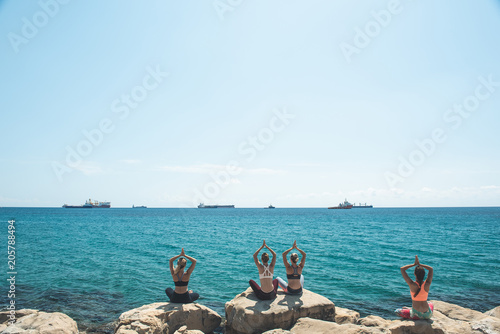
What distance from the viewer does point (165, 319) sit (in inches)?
335

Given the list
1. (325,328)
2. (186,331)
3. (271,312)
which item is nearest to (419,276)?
(325,328)

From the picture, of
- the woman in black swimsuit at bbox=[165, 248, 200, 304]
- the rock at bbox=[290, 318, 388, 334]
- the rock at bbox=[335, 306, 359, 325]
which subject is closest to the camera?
the rock at bbox=[290, 318, 388, 334]

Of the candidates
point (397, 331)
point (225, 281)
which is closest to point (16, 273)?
point (225, 281)

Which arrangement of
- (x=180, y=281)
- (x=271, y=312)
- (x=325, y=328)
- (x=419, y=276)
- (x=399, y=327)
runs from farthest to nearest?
(x=180, y=281) → (x=271, y=312) → (x=419, y=276) → (x=325, y=328) → (x=399, y=327)

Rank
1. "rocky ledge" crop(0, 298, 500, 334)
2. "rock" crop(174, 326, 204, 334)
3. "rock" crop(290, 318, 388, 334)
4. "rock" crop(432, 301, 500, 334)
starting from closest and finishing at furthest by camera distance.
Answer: "rock" crop(290, 318, 388, 334)
"rocky ledge" crop(0, 298, 500, 334)
"rock" crop(174, 326, 204, 334)
"rock" crop(432, 301, 500, 334)

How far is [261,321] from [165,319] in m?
2.83

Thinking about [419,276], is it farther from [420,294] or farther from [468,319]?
[468,319]

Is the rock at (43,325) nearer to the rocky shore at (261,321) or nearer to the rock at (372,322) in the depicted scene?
the rocky shore at (261,321)

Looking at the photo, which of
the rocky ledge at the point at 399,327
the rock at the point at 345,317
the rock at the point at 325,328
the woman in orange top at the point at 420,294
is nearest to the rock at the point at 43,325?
the rocky ledge at the point at 399,327

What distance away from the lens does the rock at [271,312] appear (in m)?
8.34

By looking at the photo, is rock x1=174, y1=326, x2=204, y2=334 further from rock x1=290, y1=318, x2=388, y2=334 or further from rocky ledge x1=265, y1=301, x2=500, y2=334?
rock x1=290, y1=318, x2=388, y2=334

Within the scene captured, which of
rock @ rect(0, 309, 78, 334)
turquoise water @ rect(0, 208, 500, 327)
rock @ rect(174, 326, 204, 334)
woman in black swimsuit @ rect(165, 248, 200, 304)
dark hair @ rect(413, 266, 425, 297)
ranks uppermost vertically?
dark hair @ rect(413, 266, 425, 297)

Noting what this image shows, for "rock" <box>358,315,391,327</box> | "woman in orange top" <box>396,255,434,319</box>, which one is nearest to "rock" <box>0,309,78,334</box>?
"rock" <box>358,315,391,327</box>

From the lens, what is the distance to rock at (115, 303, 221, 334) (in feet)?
25.5
